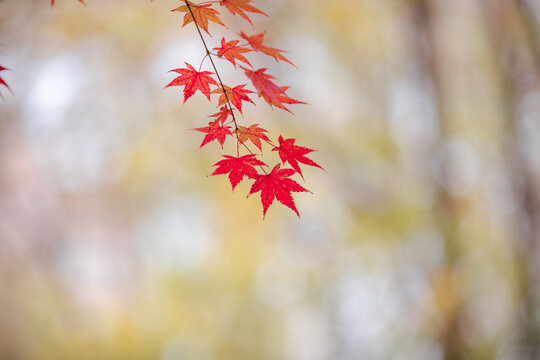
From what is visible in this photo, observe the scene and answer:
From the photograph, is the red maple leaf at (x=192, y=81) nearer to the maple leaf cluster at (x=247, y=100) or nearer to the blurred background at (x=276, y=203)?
the maple leaf cluster at (x=247, y=100)

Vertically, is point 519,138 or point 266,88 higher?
point 519,138

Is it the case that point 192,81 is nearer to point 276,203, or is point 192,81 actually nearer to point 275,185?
point 275,185

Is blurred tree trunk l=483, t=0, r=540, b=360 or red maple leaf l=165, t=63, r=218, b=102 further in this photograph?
blurred tree trunk l=483, t=0, r=540, b=360

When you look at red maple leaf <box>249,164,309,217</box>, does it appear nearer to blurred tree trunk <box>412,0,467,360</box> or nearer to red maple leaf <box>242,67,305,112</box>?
red maple leaf <box>242,67,305,112</box>

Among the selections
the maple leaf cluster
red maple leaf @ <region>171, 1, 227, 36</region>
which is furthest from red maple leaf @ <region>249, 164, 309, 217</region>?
red maple leaf @ <region>171, 1, 227, 36</region>

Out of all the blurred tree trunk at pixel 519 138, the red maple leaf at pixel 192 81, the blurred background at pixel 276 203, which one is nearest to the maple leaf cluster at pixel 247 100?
the red maple leaf at pixel 192 81

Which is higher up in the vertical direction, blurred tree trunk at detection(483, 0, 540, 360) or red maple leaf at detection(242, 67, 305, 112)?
blurred tree trunk at detection(483, 0, 540, 360)

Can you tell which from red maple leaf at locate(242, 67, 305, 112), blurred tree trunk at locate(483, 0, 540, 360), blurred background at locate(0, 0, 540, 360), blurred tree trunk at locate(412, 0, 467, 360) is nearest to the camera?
red maple leaf at locate(242, 67, 305, 112)

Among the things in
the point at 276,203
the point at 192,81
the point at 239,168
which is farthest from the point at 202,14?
the point at 276,203

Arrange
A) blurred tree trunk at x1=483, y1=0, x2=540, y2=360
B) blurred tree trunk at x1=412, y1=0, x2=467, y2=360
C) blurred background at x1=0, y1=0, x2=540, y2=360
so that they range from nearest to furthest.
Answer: blurred tree trunk at x1=483, y1=0, x2=540, y2=360
blurred tree trunk at x1=412, y1=0, x2=467, y2=360
blurred background at x1=0, y1=0, x2=540, y2=360
